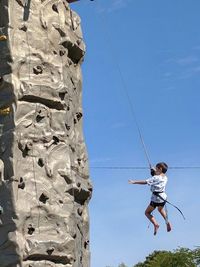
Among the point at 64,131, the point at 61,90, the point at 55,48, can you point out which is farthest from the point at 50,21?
the point at 64,131

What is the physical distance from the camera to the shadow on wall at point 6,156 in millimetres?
7594

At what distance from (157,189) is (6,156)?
256cm

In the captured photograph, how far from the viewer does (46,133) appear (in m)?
8.55

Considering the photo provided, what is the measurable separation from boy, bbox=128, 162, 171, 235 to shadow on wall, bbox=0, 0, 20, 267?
2.13 metres

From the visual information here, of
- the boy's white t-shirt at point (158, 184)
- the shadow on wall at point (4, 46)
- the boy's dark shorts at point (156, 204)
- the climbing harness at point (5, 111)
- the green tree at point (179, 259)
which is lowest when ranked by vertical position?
the green tree at point (179, 259)

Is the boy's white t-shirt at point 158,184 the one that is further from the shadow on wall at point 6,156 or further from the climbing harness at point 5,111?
the climbing harness at point 5,111

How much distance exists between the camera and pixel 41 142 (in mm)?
8461

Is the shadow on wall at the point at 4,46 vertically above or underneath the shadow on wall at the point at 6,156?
above

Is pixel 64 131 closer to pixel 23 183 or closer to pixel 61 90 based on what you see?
pixel 61 90

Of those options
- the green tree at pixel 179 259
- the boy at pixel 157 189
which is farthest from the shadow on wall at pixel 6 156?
the green tree at pixel 179 259

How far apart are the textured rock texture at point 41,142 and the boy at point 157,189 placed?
3.32ft

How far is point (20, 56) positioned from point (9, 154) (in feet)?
5.33

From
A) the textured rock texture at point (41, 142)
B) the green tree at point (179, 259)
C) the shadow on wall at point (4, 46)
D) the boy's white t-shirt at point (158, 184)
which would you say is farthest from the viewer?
the green tree at point (179, 259)

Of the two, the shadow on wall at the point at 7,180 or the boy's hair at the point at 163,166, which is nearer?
the shadow on wall at the point at 7,180
